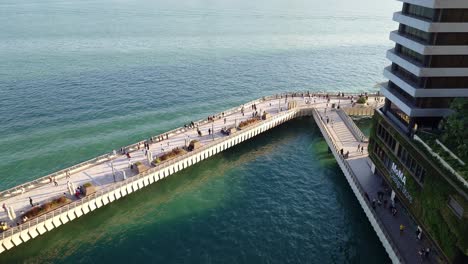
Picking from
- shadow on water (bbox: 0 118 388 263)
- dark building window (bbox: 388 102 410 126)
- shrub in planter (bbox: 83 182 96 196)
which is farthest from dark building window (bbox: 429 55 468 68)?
shrub in planter (bbox: 83 182 96 196)

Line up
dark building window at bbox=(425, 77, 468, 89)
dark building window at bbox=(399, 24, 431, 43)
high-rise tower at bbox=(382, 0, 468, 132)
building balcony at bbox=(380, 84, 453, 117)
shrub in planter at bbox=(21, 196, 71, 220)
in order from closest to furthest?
high-rise tower at bbox=(382, 0, 468, 132) < dark building window at bbox=(399, 24, 431, 43) < dark building window at bbox=(425, 77, 468, 89) < building balcony at bbox=(380, 84, 453, 117) < shrub in planter at bbox=(21, 196, 71, 220)

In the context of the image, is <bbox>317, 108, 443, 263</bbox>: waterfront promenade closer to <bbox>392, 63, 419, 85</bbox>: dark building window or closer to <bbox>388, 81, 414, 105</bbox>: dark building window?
<bbox>388, 81, 414, 105</bbox>: dark building window

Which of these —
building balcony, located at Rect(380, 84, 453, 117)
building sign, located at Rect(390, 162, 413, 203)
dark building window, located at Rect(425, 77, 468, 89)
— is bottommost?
building sign, located at Rect(390, 162, 413, 203)

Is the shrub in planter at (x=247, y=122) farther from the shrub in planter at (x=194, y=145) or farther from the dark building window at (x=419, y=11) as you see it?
the dark building window at (x=419, y=11)

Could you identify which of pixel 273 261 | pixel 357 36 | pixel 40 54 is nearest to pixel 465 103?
pixel 273 261

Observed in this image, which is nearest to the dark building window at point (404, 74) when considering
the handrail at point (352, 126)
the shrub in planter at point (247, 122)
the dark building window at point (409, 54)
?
the dark building window at point (409, 54)

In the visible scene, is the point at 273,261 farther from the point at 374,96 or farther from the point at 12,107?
the point at 12,107

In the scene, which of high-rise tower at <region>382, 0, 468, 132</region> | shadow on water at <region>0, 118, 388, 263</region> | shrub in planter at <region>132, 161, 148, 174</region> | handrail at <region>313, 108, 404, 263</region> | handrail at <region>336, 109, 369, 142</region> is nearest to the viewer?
high-rise tower at <region>382, 0, 468, 132</region>
